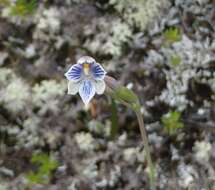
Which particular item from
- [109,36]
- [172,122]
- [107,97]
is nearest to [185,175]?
[172,122]

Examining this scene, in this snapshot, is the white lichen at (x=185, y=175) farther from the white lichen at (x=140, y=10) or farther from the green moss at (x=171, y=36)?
the white lichen at (x=140, y=10)

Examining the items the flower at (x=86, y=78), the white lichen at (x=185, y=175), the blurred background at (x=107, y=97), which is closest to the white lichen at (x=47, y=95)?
the blurred background at (x=107, y=97)

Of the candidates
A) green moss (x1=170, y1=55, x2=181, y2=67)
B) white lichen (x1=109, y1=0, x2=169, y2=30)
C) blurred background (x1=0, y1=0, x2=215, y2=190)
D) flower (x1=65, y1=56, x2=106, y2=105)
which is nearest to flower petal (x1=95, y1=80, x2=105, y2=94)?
flower (x1=65, y1=56, x2=106, y2=105)

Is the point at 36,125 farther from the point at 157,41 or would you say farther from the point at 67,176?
the point at 157,41

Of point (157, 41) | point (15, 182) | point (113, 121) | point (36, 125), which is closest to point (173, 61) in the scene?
point (157, 41)

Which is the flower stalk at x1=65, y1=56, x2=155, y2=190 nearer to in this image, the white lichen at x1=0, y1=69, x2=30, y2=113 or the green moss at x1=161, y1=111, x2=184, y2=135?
the green moss at x1=161, y1=111, x2=184, y2=135

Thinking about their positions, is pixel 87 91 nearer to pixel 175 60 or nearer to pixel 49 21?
pixel 175 60
